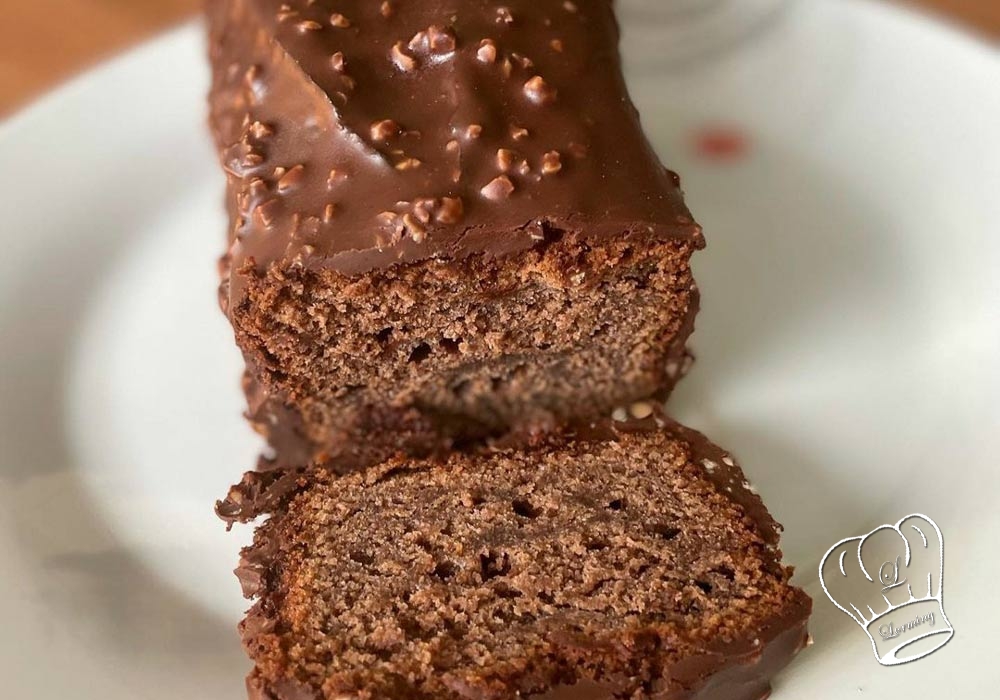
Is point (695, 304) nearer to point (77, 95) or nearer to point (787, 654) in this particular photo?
point (787, 654)

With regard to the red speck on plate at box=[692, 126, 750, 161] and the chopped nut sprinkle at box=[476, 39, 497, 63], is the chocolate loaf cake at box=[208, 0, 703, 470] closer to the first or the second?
the chopped nut sprinkle at box=[476, 39, 497, 63]

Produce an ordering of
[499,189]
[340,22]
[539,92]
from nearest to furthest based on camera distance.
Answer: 1. [499,189]
2. [539,92]
3. [340,22]

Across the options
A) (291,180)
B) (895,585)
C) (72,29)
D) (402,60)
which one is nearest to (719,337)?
(895,585)

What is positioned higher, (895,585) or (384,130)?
(384,130)

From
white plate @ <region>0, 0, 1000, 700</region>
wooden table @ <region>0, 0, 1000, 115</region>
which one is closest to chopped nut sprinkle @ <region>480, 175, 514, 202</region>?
white plate @ <region>0, 0, 1000, 700</region>

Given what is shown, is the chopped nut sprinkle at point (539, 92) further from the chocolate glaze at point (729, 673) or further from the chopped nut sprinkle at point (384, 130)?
the chocolate glaze at point (729, 673)

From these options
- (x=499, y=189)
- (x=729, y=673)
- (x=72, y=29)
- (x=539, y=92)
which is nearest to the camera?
(x=729, y=673)

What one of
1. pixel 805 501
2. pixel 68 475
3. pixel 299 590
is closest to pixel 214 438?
pixel 68 475

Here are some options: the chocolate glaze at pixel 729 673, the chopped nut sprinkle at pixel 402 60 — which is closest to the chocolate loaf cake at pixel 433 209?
the chopped nut sprinkle at pixel 402 60

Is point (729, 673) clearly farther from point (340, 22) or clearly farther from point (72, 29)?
point (72, 29)
